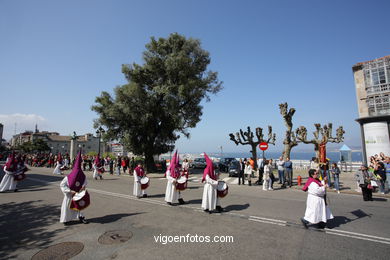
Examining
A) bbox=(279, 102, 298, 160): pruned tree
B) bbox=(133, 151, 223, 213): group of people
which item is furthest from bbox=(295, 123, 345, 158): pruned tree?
bbox=(133, 151, 223, 213): group of people

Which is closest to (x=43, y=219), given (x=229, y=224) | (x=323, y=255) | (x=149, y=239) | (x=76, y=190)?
(x=76, y=190)

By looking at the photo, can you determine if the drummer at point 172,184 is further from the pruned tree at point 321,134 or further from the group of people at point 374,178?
the pruned tree at point 321,134

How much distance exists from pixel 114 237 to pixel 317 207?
530 centimetres

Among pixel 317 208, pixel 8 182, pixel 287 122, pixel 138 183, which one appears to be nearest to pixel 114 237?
pixel 138 183

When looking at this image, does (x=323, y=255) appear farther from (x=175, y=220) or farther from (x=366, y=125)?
(x=366, y=125)

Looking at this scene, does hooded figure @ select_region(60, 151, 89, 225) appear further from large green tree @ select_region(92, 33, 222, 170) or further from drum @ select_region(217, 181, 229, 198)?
large green tree @ select_region(92, 33, 222, 170)

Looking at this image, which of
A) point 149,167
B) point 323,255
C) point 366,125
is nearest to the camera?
point 323,255

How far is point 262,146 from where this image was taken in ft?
57.1

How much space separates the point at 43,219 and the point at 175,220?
4.13 metres

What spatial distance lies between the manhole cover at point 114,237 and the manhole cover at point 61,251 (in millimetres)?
466

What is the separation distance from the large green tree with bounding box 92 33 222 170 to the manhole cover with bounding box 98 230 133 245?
17.2 m

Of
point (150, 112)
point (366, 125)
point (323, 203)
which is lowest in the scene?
point (323, 203)

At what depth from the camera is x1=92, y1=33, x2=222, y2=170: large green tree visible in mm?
21859

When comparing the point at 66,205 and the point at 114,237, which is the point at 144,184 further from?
the point at 114,237
